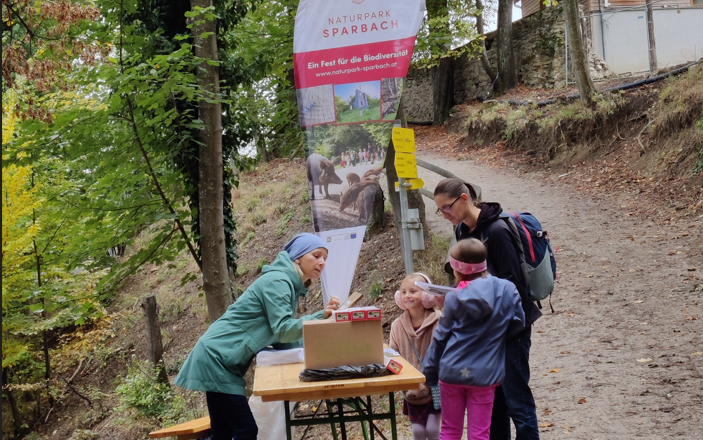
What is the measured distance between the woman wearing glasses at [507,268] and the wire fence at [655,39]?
17442 mm

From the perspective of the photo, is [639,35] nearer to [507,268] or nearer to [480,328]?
[507,268]

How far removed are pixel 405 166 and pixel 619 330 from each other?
126 inches

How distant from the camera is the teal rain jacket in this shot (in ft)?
10.9

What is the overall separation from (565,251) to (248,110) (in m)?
5.38

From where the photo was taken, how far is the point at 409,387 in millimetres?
2965

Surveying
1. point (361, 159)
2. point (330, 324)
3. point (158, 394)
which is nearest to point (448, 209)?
point (330, 324)

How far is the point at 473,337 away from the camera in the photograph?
10.7 feet

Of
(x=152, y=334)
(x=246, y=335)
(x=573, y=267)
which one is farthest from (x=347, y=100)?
(x=152, y=334)

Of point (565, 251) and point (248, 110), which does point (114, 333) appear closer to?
point (248, 110)

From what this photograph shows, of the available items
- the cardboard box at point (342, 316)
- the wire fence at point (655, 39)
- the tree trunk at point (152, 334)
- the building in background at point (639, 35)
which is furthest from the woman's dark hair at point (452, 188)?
the building in background at point (639, 35)

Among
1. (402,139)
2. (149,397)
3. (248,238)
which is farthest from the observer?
(248,238)

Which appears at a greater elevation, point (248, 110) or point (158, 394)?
point (248, 110)

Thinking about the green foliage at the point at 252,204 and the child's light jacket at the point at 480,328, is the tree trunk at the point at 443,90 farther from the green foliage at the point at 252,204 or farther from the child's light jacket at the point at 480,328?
the child's light jacket at the point at 480,328

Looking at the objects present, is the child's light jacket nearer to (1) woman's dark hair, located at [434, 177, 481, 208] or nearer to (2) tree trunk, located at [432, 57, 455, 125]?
(1) woman's dark hair, located at [434, 177, 481, 208]
